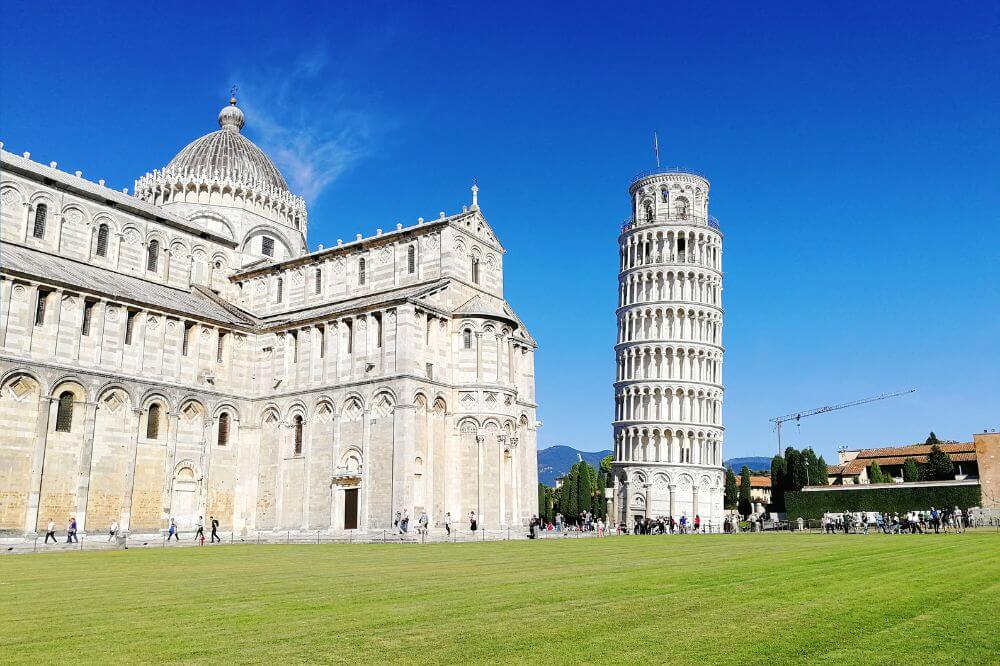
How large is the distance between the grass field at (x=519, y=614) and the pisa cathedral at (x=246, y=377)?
2293 cm

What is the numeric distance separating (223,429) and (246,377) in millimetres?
3458

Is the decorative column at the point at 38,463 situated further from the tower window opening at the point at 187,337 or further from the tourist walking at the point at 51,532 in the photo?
the tower window opening at the point at 187,337

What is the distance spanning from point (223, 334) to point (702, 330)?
159 feet

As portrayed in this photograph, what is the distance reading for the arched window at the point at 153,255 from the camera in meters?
51.1

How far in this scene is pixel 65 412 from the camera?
3969 cm

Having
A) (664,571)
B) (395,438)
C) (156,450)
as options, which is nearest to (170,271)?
(156,450)

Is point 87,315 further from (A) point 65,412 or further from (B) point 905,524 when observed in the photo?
(B) point 905,524

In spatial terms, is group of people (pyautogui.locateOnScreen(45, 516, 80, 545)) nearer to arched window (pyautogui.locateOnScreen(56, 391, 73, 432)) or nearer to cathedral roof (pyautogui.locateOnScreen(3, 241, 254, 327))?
arched window (pyautogui.locateOnScreen(56, 391, 73, 432))

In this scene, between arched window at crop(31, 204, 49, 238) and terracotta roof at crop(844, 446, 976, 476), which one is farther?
terracotta roof at crop(844, 446, 976, 476)

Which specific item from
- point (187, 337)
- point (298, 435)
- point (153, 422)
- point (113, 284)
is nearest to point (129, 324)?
point (113, 284)

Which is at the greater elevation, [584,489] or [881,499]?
[584,489]

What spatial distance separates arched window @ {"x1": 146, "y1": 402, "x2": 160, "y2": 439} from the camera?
43244 mm

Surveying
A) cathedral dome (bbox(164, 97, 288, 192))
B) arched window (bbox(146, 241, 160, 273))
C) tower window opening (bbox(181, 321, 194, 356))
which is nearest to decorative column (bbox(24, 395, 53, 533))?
tower window opening (bbox(181, 321, 194, 356))

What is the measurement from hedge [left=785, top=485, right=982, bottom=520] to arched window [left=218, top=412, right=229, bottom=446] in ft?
172
